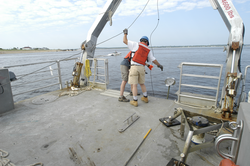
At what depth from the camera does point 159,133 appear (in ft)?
9.62

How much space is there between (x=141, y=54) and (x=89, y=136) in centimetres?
238

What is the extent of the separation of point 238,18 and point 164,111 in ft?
9.32

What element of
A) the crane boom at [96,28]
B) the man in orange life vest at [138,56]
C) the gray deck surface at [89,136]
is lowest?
the gray deck surface at [89,136]

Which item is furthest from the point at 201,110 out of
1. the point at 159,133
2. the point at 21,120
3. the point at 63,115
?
the point at 21,120

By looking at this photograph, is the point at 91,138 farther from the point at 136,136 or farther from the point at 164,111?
the point at 164,111

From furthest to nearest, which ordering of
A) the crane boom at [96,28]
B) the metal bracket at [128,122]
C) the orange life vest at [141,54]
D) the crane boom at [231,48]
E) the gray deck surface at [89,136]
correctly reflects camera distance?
the crane boom at [96,28], the orange life vest at [141,54], the crane boom at [231,48], the metal bracket at [128,122], the gray deck surface at [89,136]

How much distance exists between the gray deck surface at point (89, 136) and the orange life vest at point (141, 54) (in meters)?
1.31

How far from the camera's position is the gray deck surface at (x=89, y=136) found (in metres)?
2.30

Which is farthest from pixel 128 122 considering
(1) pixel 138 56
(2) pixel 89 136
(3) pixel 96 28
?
(3) pixel 96 28

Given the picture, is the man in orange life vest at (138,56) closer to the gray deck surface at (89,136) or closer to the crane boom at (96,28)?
the gray deck surface at (89,136)

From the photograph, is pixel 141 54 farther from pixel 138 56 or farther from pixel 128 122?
pixel 128 122

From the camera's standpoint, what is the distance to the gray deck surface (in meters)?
2.30

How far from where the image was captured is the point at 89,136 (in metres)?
2.87

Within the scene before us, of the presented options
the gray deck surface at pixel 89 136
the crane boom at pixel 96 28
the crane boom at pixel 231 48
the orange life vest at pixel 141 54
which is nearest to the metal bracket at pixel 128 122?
the gray deck surface at pixel 89 136
